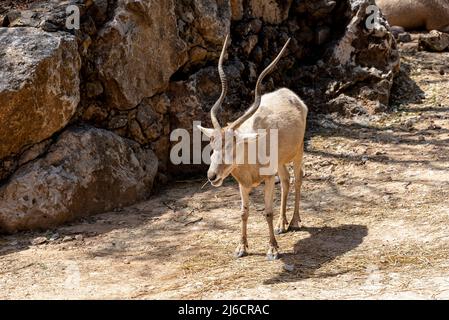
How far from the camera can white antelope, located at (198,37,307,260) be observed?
577 centimetres

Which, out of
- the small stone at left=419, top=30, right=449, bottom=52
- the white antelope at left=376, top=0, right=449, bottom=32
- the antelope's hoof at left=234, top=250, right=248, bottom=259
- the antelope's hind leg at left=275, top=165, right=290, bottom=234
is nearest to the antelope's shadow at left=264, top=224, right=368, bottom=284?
the antelope's hind leg at left=275, top=165, right=290, bottom=234

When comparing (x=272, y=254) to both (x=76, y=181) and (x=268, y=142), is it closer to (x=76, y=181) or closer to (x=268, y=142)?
(x=268, y=142)

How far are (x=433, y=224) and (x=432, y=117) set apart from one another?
3992mm

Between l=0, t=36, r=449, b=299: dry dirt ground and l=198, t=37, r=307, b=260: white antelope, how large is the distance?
329 millimetres

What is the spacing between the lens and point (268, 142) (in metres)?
6.31

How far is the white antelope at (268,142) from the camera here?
227 inches

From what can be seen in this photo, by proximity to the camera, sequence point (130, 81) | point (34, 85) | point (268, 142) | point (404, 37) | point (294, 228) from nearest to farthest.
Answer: point (268, 142), point (294, 228), point (34, 85), point (130, 81), point (404, 37)

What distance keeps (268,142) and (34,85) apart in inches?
112

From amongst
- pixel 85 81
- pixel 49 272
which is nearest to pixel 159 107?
pixel 85 81

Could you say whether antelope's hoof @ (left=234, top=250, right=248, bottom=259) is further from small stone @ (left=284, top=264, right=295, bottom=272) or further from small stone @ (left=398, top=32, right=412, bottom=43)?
small stone @ (left=398, top=32, right=412, bottom=43)

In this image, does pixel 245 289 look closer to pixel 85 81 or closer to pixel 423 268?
pixel 423 268

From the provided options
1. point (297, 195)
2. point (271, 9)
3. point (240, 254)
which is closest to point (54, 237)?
point (240, 254)

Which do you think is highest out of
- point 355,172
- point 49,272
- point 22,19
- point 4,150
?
point 22,19

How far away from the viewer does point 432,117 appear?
9938 millimetres
